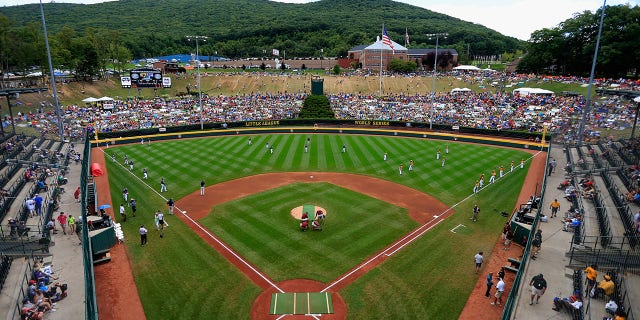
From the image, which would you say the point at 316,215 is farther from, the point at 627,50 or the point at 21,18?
the point at 21,18

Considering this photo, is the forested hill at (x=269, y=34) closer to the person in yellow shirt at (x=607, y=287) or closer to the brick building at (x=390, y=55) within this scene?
the brick building at (x=390, y=55)

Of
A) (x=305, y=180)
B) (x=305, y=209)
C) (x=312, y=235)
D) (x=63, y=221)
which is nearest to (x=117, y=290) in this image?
(x=63, y=221)

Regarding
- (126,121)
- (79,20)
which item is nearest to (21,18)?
(79,20)

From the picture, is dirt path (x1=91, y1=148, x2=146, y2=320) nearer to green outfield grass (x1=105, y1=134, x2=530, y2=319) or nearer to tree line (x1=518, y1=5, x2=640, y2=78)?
green outfield grass (x1=105, y1=134, x2=530, y2=319)

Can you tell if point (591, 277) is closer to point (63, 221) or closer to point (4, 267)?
point (4, 267)

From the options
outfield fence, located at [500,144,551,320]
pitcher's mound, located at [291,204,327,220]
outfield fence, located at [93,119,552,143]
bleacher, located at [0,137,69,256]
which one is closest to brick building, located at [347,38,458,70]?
outfield fence, located at [93,119,552,143]
